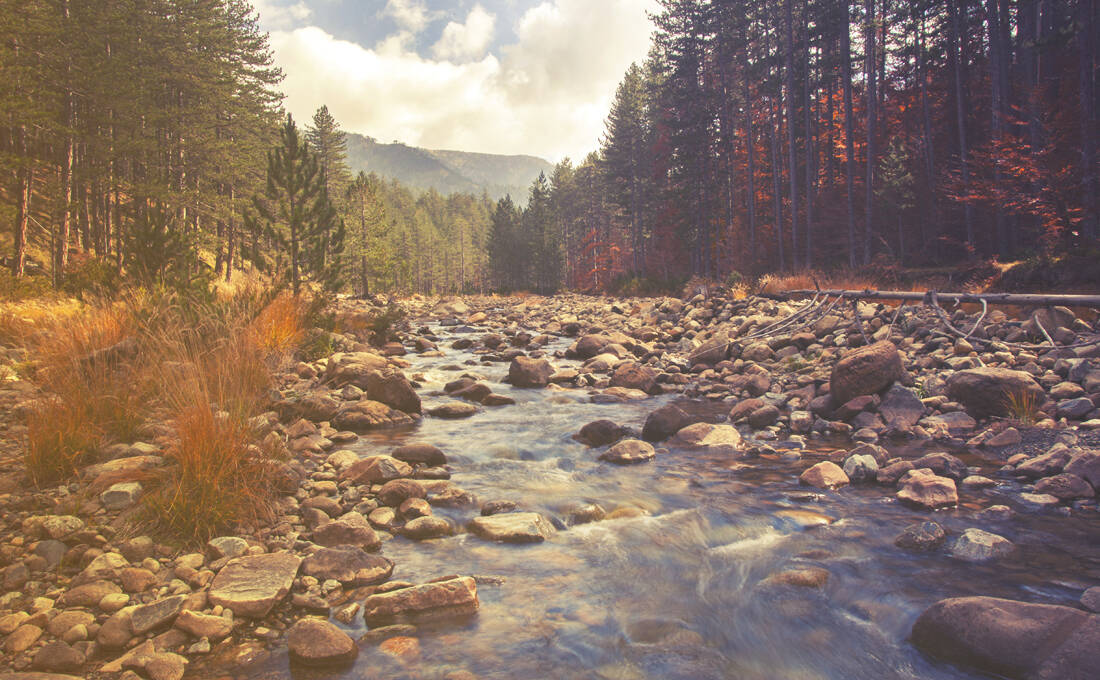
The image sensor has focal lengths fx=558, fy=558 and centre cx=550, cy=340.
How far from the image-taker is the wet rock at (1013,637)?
8.04ft

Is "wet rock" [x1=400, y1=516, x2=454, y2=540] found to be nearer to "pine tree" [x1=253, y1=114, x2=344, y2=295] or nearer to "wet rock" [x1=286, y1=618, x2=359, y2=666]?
"wet rock" [x1=286, y1=618, x2=359, y2=666]

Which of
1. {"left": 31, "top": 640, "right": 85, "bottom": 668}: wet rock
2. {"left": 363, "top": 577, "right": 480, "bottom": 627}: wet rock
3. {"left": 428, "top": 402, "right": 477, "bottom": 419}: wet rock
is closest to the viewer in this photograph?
{"left": 31, "top": 640, "right": 85, "bottom": 668}: wet rock

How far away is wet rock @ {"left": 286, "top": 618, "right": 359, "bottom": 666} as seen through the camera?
8.52 ft

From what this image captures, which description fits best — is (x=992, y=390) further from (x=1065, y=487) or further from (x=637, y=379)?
(x=637, y=379)

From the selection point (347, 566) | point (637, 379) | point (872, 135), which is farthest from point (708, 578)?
point (872, 135)

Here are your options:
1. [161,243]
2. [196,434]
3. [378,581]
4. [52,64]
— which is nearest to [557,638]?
[378,581]

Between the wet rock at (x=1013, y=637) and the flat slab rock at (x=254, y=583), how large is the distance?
3393 millimetres

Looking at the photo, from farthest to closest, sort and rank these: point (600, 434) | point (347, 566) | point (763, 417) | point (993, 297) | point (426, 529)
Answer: point (993, 297)
point (763, 417)
point (600, 434)
point (426, 529)
point (347, 566)

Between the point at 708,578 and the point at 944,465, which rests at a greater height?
the point at 944,465

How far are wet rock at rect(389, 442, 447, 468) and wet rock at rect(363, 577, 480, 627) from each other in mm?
2437

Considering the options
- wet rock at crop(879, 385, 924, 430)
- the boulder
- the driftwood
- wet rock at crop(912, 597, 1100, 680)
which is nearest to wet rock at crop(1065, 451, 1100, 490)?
wet rock at crop(879, 385, 924, 430)

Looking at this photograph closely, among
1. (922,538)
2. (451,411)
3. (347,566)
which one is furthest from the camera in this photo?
(451,411)

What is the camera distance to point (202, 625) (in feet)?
8.69

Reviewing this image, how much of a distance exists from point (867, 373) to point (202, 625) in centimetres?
719
